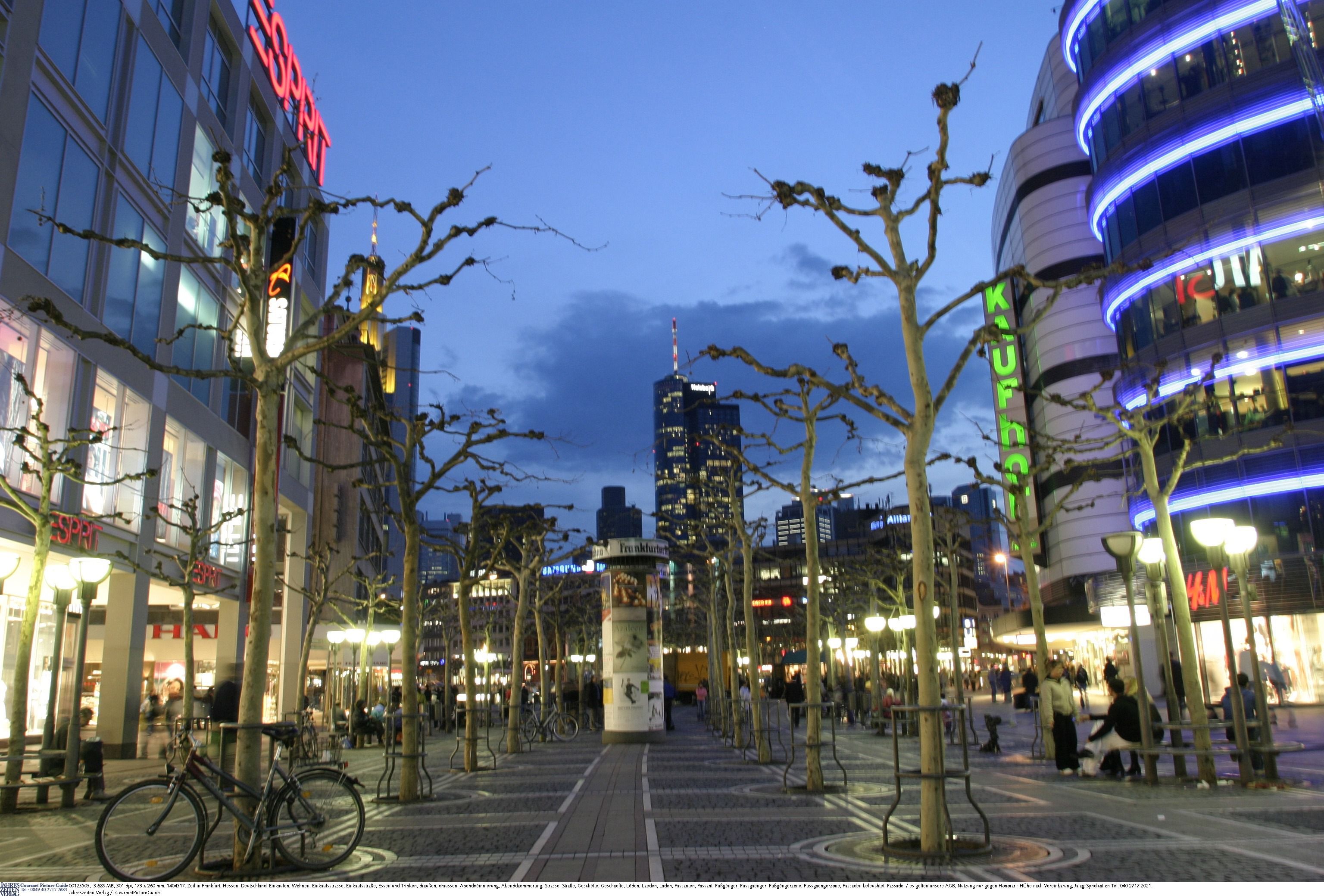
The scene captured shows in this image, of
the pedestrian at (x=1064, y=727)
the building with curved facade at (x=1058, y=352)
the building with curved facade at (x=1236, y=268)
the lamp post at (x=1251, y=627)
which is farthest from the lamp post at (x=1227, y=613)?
the building with curved facade at (x=1058, y=352)

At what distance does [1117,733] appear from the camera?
1684 centimetres

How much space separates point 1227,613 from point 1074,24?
1699 inches

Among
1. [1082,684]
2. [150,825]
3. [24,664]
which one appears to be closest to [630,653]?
[24,664]

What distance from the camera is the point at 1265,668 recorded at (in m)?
34.5

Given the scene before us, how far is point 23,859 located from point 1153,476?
17.4 m

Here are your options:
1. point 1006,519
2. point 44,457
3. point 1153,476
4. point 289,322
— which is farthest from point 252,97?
point 1153,476

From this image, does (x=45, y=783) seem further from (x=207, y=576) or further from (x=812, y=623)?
(x=207, y=576)

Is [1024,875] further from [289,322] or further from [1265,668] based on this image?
[289,322]

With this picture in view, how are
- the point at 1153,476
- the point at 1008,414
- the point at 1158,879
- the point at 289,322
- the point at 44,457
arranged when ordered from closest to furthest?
the point at 1158,879 < the point at 44,457 < the point at 1153,476 < the point at 289,322 < the point at 1008,414

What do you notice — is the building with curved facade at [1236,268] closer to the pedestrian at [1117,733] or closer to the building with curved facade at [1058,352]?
the building with curved facade at [1058,352]

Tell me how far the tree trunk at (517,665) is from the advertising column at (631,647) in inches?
136

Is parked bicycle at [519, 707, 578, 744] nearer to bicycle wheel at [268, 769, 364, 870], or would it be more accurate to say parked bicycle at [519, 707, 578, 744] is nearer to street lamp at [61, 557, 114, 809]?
street lamp at [61, 557, 114, 809]

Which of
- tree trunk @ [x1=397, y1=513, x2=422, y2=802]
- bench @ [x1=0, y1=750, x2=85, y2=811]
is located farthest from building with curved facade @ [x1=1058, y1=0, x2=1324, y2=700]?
bench @ [x1=0, y1=750, x2=85, y2=811]

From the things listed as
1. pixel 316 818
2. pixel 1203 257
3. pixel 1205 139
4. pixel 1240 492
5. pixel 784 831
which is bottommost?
pixel 784 831
